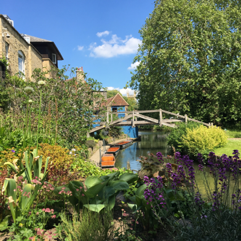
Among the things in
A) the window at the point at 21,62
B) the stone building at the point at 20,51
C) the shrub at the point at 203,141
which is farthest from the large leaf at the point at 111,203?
the window at the point at 21,62

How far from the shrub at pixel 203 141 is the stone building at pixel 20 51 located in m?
7.68

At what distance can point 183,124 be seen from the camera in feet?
42.7

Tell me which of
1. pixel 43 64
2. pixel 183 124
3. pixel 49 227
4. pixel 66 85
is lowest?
pixel 49 227

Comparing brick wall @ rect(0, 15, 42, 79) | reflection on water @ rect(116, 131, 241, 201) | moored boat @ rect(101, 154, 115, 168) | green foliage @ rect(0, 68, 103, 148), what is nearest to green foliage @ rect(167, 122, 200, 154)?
reflection on water @ rect(116, 131, 241, 201)

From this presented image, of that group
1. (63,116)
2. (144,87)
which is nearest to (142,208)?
(63,116)

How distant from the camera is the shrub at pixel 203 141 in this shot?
1015 centimetres

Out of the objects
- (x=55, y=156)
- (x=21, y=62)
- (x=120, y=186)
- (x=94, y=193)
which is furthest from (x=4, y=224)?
(x=21, y=62)

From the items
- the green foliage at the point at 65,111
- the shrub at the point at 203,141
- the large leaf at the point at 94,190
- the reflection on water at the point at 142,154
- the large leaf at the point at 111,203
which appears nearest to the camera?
the large leaf at the point at 94,190

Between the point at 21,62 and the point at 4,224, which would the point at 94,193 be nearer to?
the point at 4,224

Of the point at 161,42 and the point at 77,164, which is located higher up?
the point at 161,42

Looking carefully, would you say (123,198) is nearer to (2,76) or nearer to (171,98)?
(2,76)

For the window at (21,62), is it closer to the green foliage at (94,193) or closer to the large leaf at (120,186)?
the green foliage at (94,193)

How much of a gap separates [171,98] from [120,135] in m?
9.34

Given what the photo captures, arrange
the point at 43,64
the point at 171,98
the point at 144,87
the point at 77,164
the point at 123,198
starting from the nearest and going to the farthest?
the point at 123,198, the point at 77,164, the point at 171,98, the point at 144,87, the point at 43,64
